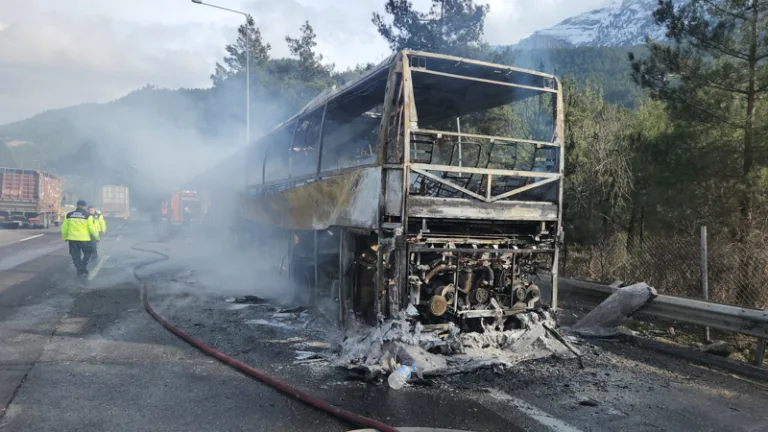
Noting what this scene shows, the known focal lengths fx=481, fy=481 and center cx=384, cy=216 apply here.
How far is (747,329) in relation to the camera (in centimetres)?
493

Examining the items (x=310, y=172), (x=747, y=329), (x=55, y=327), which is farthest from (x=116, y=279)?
(x=747, y=329)

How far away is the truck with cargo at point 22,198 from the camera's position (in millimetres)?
25656

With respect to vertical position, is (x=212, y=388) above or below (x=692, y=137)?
below

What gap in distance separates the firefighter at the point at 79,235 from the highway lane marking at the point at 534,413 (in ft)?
31.2

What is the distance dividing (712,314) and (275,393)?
4.67 metres

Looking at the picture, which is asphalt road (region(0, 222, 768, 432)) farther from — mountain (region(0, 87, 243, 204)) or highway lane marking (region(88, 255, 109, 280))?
mountain (region(0, 87, 243, 204))

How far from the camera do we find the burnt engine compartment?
16.3 ft

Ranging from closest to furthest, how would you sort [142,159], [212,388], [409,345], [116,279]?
[212,388] → [409,345] → [116,279] → [142,159]

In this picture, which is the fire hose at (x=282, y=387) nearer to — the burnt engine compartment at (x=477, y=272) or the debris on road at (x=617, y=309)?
the burnt engine compartment at (x=477, y=272)

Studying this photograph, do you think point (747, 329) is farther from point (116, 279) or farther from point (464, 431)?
point (116, 279)

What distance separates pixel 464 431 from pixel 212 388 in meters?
2.21

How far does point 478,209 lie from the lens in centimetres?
514

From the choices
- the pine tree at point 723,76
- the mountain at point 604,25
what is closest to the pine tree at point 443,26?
the pine tree at point 723,76

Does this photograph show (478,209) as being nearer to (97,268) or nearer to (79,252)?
(79,252)
